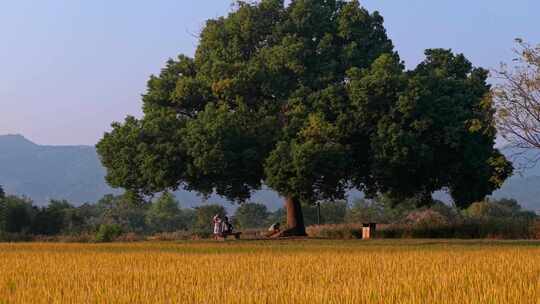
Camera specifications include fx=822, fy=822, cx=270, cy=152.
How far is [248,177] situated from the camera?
162ft

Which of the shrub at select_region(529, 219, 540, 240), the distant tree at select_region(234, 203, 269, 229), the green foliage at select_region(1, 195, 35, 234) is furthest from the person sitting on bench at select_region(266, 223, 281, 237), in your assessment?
the distant tree at select_region(234, 203, 269, 229)

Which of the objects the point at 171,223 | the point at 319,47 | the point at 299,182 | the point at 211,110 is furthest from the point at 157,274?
the point at 171,223

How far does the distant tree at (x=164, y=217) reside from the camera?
459 ft

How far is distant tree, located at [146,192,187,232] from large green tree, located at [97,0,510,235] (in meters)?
87.0

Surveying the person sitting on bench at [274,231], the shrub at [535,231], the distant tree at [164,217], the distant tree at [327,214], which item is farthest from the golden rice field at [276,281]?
the distant tree at [164,217]

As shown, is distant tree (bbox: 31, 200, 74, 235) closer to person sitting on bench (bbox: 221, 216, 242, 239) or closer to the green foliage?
the green foliage

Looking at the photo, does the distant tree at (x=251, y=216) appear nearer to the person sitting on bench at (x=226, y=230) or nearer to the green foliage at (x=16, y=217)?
the green foliage at (x=16, y=217)

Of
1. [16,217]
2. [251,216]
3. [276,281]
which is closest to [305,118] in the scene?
[16,217]

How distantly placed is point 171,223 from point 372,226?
99546 mm

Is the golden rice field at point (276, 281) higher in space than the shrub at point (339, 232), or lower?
lower

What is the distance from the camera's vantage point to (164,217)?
143 metres

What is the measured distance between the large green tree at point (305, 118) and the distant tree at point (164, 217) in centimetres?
8699

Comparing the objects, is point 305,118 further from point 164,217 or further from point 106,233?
point 164,217

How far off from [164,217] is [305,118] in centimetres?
9905
